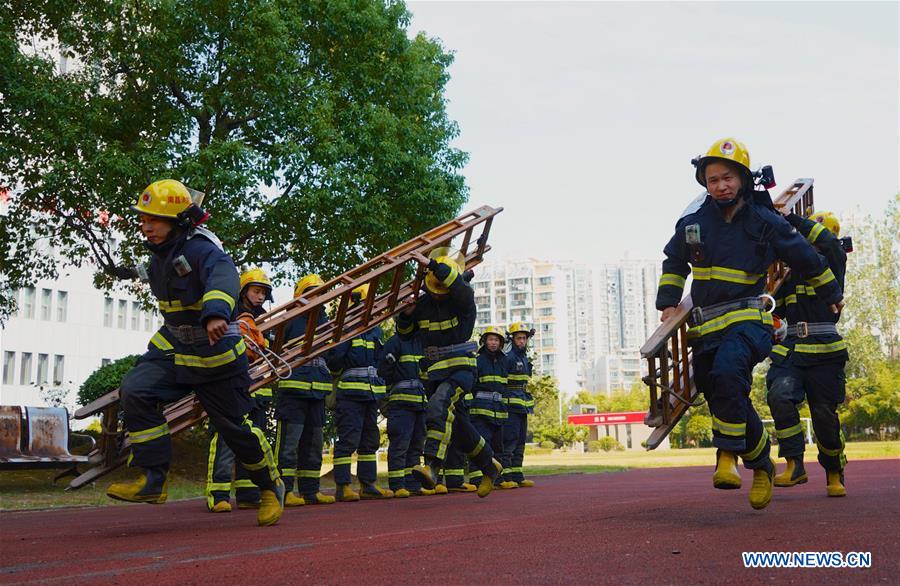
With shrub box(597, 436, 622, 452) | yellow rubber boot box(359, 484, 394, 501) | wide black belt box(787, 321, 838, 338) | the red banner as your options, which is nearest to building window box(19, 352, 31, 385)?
shrub box(597, 436, 622, 452)

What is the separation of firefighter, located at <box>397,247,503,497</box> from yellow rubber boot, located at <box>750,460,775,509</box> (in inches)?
123

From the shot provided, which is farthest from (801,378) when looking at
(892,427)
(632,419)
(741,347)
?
(632,419)

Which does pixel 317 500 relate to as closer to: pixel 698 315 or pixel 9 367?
pixel 698 315

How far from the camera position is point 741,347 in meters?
6.07

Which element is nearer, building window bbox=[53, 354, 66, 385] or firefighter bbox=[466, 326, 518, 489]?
firefighter bbox=[466, 326, 518, 489]

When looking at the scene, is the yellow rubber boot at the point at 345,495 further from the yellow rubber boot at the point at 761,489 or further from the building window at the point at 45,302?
the building window at the point at 45,302

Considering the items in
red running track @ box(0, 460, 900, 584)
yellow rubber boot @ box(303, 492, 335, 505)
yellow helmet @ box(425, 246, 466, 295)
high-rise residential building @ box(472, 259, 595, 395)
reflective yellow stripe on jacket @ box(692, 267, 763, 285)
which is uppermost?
high-rise residential building @ box(472, 259, 595, 395)

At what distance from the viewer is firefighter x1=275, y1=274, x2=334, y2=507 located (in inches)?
386

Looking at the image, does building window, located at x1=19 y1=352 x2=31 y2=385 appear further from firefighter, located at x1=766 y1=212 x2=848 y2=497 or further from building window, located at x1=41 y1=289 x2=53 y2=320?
firefighter, located at x1=766 y1=212 x2=848 y2=497

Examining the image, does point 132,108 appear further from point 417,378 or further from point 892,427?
point 892,427

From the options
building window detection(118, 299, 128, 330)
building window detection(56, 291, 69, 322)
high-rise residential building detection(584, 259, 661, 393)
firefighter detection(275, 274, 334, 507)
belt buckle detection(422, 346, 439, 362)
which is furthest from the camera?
high-rise residential building detection(584, 259, 661, 393)

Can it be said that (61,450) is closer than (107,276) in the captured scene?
Yes

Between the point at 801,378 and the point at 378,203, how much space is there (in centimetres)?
923

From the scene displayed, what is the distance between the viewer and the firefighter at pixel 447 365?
8.67 m
